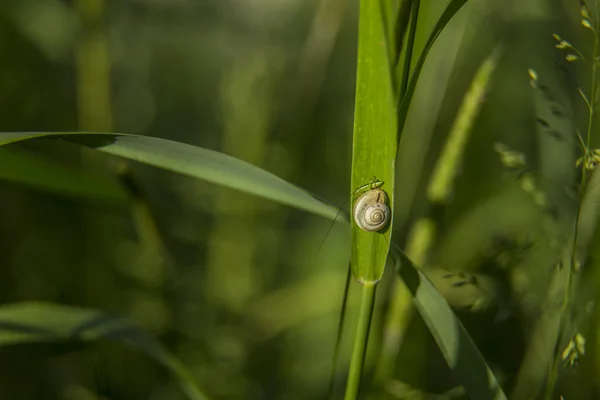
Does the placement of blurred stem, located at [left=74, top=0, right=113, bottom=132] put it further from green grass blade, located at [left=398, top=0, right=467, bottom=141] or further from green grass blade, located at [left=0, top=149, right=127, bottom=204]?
green grass blade, located at [left=398, top=0, right=467, bottom=141]

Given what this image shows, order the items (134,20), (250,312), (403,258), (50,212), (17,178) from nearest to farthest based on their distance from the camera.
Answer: (403,258), (17,178), (250,312), (50,212), (134,20)

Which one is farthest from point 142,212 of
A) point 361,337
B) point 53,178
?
point 361,337

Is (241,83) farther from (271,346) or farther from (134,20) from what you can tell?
(134,20)

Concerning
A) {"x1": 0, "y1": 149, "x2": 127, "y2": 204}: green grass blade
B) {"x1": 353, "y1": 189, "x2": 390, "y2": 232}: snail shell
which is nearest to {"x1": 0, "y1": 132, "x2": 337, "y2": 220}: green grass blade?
{"x1": 353, "y1": 189, "x2": 390, "y2": 232}: snail shell

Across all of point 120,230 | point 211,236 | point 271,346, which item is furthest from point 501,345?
point 120,230

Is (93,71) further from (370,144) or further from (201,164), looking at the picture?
(370,144)
